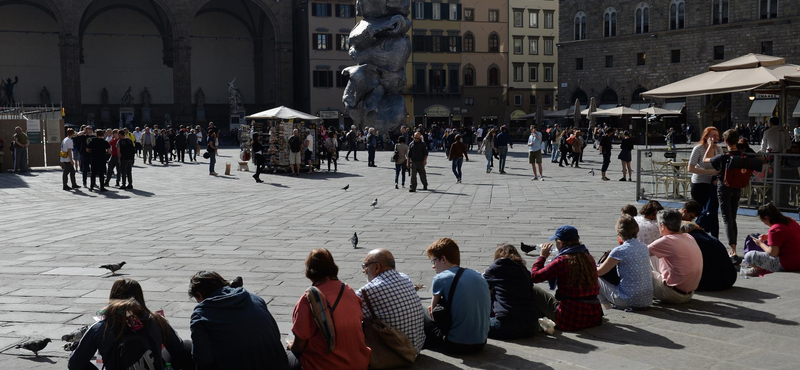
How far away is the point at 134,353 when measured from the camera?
4047 millimetres

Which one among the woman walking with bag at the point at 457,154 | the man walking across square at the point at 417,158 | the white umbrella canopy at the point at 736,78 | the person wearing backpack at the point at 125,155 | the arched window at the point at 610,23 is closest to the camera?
the white umbrella canopy at the point at 736,78

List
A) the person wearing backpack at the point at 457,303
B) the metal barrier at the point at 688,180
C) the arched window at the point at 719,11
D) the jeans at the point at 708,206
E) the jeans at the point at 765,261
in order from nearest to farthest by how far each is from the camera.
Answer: the person wearing backpack at the point at 457,303 → the jeans at the point at 765,261 → the jeans at the point at 708,206 → the metal barrier at the point at 688,180 → the arched window at the point at 719,11

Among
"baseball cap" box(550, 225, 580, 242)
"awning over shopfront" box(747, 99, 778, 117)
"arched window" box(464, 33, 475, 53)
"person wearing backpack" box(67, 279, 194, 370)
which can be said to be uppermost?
"arched window" box(464, 33, 475, 53)

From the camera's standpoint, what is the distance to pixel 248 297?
4.35m

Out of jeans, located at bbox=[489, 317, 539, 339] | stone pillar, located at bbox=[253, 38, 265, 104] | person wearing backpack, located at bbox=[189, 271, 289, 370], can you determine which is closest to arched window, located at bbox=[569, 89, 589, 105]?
stone pillar, located at bbox=[253, 38, 265, 104]

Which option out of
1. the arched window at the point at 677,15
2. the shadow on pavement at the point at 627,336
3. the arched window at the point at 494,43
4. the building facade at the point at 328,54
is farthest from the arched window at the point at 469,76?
the shadow on pavement at the point at 627,336

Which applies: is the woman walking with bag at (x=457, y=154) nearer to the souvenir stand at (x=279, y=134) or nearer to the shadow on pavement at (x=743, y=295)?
the souvenir stand at (x=279, y=134)

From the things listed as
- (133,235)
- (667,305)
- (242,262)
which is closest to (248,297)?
(667,305)

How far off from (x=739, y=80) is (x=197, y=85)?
156 ft

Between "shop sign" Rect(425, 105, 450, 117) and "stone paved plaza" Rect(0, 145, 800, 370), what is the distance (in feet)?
117

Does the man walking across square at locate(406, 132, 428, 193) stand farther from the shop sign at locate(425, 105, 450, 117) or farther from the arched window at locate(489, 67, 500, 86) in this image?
the arched window at locate(489, 67, 500, 86)

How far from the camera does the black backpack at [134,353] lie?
13.2 ft

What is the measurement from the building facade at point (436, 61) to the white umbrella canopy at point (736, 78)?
4197 centimetres

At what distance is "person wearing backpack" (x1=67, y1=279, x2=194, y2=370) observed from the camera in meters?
4.01
